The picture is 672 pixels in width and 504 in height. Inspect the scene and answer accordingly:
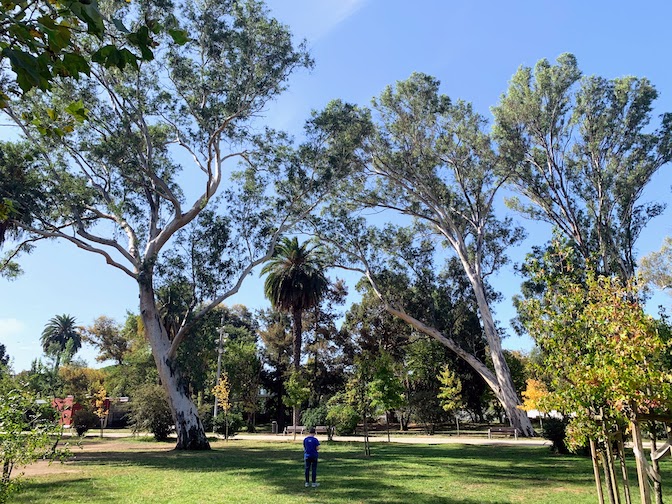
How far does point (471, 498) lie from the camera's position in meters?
8.88

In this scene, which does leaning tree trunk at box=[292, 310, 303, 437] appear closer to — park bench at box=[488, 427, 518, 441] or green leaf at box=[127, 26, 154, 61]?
park bench at box=[488, 427, 518, 441]

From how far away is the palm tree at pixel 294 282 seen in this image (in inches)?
1470

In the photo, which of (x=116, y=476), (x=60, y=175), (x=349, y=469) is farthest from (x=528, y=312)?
(x=60, y=175)

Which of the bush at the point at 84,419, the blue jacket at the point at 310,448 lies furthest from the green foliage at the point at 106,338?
the blue jacket at the point at 310,448

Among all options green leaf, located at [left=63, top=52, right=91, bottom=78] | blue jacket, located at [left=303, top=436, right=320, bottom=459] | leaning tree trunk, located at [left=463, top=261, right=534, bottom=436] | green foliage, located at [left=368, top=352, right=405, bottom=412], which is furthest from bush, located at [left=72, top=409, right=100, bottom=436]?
green leaf, located at [left=63, top=52, right=91, bottom=78]

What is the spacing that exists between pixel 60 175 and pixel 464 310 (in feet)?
93.1

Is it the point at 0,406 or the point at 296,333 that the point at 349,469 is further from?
the point at 296,333

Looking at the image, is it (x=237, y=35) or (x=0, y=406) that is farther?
(x=237, y=35)

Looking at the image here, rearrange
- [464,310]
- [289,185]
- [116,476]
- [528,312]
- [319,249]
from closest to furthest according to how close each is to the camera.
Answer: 1. [528,312]
2. [116,476]
3. [289,185]
4. [319,249]
5. [464,310]

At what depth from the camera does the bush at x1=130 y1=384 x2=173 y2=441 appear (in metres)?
25.6

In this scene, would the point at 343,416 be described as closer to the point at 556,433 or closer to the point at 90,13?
the point at 556,433

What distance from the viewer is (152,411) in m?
25.8

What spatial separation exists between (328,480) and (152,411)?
59.1ft

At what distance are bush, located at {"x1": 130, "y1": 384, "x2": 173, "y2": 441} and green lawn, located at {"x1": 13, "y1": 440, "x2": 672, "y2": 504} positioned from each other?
27.4 ft
